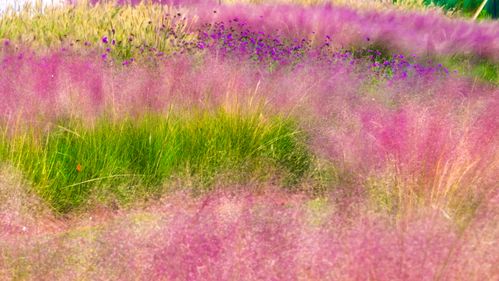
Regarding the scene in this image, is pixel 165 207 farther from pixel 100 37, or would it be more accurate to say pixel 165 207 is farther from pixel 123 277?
pixel 100 37

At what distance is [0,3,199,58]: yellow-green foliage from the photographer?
5.86m

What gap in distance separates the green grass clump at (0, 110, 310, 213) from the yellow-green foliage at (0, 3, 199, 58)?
1.65 metres

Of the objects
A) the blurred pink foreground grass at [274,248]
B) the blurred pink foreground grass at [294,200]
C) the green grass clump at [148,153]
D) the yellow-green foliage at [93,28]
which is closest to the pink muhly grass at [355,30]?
the yellow-green foliage at [93,28]

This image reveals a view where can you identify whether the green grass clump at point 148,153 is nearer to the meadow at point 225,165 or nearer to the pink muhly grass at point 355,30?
the meadow at point 225,165

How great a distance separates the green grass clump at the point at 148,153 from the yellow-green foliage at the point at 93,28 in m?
1.65

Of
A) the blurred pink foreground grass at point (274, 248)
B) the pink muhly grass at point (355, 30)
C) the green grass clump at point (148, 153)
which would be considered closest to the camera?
the blurred pink foreground grass at point (274, 248)

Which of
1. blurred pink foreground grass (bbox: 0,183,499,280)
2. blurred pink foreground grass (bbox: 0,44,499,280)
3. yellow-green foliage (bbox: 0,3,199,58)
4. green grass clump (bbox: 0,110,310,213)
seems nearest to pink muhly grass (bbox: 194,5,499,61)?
yellow-green foliage (bbox: 0,3,199,58)

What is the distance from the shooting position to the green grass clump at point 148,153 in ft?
12.2

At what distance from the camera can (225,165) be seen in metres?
3.96

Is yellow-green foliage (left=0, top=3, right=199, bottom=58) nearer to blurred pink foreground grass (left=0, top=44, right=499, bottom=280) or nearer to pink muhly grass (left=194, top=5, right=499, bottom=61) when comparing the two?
blurred pink foreground grass (left=0, top=44, right=499, bottom=280)

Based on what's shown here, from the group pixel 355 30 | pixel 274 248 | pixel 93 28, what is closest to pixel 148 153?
pixel 274 248

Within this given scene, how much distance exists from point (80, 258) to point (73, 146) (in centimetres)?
174

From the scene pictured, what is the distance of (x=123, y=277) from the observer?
2043 mm

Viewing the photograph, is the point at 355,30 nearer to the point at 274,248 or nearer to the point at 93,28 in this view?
the point at 93,28
